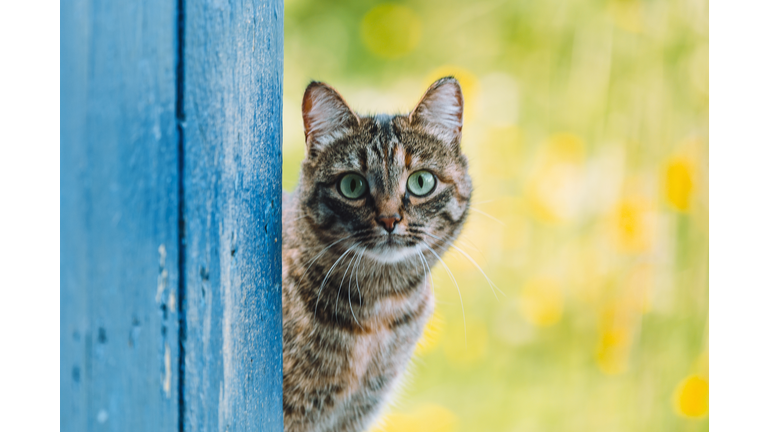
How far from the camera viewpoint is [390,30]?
1771mm

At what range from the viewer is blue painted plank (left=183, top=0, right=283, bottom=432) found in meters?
0.57

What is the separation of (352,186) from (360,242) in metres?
0.11

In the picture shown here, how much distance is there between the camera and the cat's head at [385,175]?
947 mm

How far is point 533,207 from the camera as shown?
176 cm

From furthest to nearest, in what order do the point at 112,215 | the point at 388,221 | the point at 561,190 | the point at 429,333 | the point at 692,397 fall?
the point at 561,190
the point at 692,397
the point at 429,333
the point at 388,221
the point at 112,215

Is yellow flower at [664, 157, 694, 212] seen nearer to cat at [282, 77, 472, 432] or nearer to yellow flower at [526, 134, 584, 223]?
yellow flower at [526, 134, 584, 223]

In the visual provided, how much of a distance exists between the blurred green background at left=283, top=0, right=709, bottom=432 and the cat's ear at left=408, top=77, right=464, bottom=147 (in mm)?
557

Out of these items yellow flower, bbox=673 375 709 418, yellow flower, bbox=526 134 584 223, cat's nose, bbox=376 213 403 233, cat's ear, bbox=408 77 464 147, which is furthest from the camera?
yellow flower, bbox=526 134 584 223

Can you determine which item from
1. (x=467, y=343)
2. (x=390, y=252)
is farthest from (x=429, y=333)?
(x=467, y=343)

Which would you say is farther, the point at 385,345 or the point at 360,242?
the point at 385,345

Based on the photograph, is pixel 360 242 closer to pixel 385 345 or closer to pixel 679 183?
pixel 385 345

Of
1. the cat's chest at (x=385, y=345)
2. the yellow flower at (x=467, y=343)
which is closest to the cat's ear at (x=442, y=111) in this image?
the cat's chest at (x=385, y=345)

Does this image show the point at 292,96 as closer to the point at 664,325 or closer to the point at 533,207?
the point at 533,207

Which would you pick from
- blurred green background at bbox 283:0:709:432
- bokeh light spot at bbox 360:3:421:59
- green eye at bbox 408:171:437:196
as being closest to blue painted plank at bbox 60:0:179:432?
green eye at bbox 408:171:437:196
